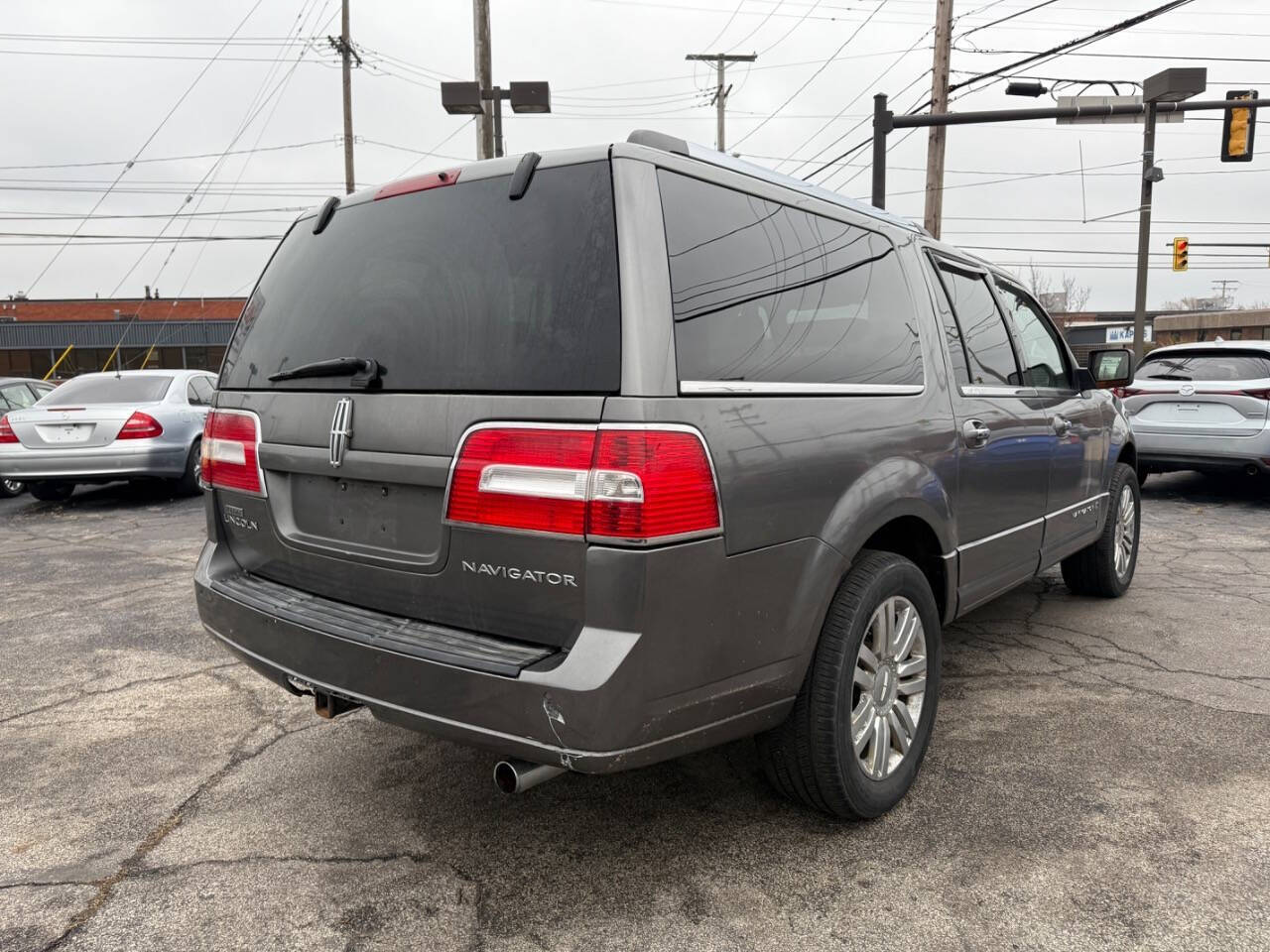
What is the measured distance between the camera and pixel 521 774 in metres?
2.12

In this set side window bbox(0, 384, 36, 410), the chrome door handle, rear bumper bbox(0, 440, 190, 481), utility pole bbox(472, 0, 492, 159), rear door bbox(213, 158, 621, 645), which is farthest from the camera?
utility pole bbox(472, 0, 492, 159)

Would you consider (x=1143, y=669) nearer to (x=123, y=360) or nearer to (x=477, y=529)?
(x=477, y=529)

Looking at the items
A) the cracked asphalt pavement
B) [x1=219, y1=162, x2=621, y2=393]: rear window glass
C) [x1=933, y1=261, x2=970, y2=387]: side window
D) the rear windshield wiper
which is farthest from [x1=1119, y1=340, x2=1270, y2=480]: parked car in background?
the rear windshield wiper

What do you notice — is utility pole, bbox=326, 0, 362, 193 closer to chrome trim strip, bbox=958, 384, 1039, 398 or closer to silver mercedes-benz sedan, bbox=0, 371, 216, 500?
silver mercedes-benz sedan, bbox=0, 371, 216, 500

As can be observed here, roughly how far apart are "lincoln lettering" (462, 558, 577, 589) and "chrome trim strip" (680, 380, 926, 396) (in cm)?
50

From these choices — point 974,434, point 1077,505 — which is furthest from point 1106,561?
point 974,434

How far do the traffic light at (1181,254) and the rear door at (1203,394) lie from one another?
13399 millimetres

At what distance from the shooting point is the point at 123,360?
141 feet

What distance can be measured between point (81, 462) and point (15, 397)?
144 inches

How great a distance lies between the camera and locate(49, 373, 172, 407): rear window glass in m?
9.49

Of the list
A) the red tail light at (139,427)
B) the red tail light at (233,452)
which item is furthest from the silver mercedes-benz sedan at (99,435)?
the red tail light at (233,452)

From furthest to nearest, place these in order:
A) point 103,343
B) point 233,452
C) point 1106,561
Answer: point 103,343 → point 1106,561 → point 233,452

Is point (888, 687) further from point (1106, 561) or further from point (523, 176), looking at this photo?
point (1106, 561)

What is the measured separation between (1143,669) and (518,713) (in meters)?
3.34
